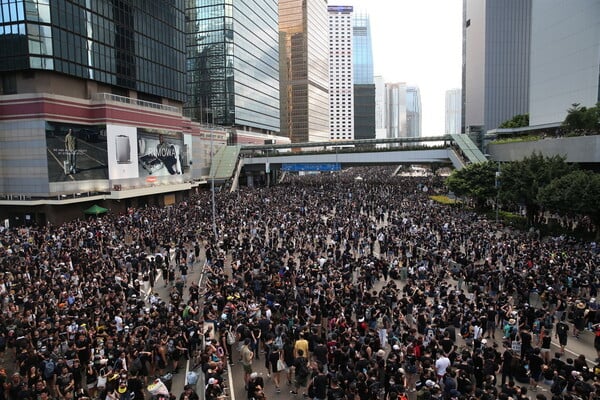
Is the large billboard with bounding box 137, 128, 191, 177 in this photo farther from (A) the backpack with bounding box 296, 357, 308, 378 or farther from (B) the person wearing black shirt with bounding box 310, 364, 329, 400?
(B) the person wearing black shirt with bounding box 310, 364, 329, 400

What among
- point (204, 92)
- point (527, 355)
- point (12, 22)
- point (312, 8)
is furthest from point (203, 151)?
point (312, 8)

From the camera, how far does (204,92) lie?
79.6 m

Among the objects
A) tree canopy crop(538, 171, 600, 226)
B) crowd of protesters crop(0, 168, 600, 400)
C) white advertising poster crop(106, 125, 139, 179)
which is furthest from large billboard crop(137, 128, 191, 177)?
tree canopy crop(538, 171, 600, 226)

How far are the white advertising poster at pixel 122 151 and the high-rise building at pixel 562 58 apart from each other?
139 ft

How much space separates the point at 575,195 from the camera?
83.9 ft

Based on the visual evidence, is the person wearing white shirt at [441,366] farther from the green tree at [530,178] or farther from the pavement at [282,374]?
the green tree at [530,178]

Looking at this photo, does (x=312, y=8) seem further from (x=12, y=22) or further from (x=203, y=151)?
(x=12, y=22)

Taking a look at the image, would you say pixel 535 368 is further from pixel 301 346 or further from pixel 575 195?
pixel 575 195

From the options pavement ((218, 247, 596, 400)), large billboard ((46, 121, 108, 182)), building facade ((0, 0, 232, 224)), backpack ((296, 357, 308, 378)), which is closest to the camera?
backpack ((296, 357, 308, 378))

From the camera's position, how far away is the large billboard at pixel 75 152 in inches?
1340

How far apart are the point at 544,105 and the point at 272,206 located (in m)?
33.8

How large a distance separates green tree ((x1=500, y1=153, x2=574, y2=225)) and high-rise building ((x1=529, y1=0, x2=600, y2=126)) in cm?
1370

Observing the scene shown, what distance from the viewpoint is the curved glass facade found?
32875 mm

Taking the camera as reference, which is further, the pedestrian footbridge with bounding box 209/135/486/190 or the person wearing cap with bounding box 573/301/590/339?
the pedestrian footbridge with bounding box 209/135/486/190
